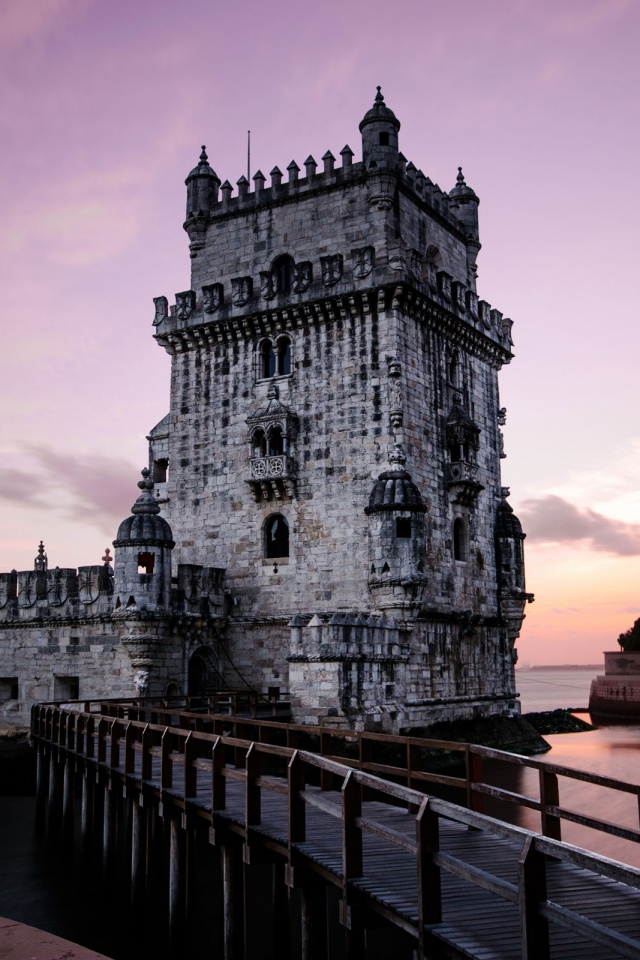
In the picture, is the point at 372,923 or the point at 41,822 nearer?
the point at 372,923

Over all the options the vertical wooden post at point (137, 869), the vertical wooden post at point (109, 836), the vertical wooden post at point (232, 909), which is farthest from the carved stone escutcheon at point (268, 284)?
the vertical wooden post at point (232, 909)

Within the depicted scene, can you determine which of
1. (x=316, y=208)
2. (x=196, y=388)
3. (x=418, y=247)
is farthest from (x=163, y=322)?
(x=418, y=247)

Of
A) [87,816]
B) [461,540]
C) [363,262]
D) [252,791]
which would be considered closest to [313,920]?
[252,791]

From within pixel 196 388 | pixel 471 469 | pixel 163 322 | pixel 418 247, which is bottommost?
pixel 471 469

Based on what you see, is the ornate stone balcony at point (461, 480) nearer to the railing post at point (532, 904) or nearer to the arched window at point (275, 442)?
the arched window at point (275, 442)

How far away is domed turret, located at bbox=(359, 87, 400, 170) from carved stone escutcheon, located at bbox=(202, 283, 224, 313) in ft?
20.8

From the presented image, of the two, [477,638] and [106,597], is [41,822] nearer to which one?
[106,597]

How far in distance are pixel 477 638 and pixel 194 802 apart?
19.9 m

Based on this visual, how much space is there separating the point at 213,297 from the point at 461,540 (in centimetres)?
1165

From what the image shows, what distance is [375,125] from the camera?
3055 centimetres

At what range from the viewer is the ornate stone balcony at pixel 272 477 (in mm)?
29297

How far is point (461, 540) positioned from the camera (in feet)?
102

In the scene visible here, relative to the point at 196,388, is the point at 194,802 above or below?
below

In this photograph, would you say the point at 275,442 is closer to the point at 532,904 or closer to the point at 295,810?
the point at 295,810
